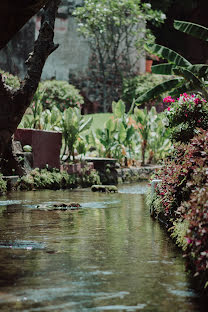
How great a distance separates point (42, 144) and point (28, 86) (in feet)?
14.6

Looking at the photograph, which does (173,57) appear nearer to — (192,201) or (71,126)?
(71,126)

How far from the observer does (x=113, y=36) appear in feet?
101

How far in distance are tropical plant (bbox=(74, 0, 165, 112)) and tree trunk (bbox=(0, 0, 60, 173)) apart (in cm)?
1788

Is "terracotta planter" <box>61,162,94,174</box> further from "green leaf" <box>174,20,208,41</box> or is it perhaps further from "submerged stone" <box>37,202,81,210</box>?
"submerged stone" <box>37,202,81,210</box>

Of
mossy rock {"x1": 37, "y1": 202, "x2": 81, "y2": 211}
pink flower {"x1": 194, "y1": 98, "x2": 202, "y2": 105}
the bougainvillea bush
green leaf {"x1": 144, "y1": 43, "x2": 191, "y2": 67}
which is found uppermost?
green leaf {"x1": 144, "y1": 43, "x2": 191, "y2": 67}

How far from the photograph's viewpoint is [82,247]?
650cm

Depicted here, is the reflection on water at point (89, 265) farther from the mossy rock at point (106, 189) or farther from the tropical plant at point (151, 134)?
the tropical plant at point (151, 134)

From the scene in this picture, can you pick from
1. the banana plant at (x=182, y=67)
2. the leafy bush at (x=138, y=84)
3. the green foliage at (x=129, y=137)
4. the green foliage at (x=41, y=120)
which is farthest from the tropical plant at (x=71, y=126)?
the leafy bush at (x=138, y=84)

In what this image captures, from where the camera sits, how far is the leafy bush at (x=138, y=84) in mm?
28875

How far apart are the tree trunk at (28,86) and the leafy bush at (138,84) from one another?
55.1ft

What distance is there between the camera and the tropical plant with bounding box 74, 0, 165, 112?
2970 centimetres

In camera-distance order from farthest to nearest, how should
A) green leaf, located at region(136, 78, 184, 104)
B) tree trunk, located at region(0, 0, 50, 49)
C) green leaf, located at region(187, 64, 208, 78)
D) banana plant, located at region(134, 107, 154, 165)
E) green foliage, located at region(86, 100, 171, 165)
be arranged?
banana plant, located at region(134, 107, 154, 165) → green foliage, located at region(86, 100, 171, 165) → green leaf, located at region(136, 78, 184, 104) → green leaf, located at region(187, 64, 208, 78) → tree trunk, located at region(0, 0, 50, 49)

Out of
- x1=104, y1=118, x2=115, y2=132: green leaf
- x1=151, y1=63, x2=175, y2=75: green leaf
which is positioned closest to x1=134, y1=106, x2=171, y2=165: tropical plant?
x1=104, y1=118, x2=115, y2=132: green leaf

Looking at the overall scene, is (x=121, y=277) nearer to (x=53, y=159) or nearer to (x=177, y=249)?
(x=177, y=249)
